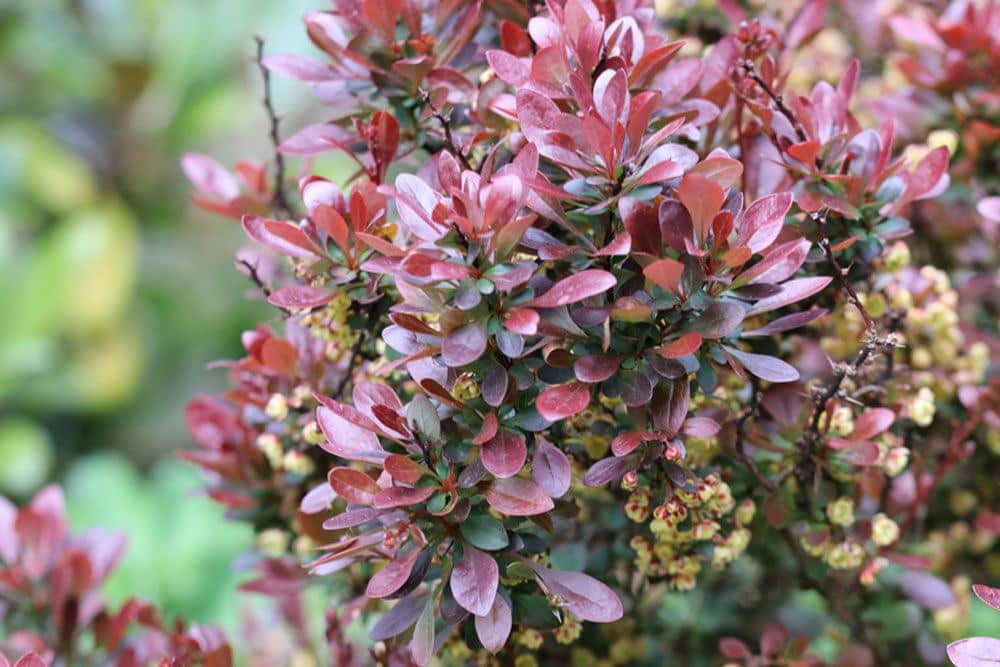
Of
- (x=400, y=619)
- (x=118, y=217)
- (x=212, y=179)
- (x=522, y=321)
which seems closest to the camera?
(x=522, y=321)

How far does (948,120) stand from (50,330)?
2.84 m

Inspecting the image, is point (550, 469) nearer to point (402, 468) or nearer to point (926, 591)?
point (402, 468)

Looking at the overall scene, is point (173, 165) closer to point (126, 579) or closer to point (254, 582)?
point (126, 579)

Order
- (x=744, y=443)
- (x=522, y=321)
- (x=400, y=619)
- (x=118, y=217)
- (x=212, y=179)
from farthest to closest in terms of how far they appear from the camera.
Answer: (x=118, y=217), (x=212, y=179), (x=744, y=443), (x=400, y=619), (x=522, y=321)

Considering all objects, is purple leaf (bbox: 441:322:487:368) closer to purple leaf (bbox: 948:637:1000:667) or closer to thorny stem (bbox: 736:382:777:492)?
thorny stem (bbox: 736:382:777:492)

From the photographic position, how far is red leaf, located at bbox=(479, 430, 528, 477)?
712 millimetres

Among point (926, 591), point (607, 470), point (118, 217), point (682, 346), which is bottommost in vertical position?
point (118, 217)

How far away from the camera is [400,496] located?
720mm

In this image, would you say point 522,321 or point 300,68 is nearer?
point 522,321

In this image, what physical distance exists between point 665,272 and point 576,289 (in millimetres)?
65

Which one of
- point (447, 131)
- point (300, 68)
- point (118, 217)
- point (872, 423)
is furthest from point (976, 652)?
point (118, 217)

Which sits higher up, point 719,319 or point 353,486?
point 719,319

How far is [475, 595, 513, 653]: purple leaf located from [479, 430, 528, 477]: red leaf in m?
0.11

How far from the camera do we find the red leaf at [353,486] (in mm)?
741
